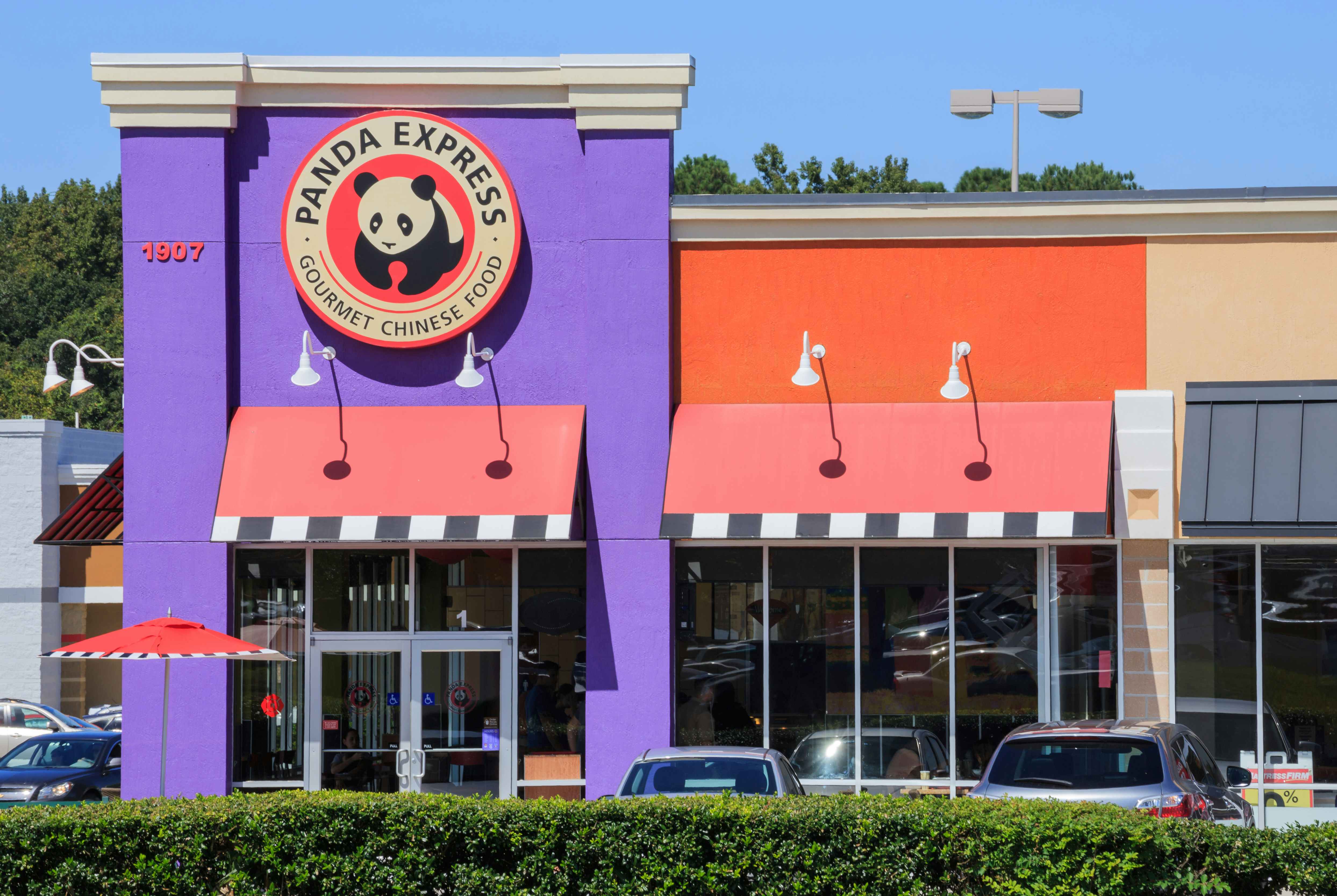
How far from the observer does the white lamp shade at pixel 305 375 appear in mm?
16016

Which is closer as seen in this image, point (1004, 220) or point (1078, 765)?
point (1078, 765)

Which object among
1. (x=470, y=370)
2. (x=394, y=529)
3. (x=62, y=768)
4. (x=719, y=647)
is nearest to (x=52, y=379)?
(x=394, y=529)

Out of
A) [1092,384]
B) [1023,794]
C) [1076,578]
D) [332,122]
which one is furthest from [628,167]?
[1023,794]

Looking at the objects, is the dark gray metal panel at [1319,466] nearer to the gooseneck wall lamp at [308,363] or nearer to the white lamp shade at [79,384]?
the gooseneck wall lamp at [308,363]

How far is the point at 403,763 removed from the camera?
16750 mm

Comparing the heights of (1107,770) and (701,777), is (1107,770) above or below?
above

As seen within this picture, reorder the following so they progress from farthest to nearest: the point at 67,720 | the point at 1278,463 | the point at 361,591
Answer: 1. the point at 67,720
2. the point at 361,591
3. the point at 1278,463

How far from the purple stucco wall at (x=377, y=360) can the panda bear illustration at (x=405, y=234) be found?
2.52 ft

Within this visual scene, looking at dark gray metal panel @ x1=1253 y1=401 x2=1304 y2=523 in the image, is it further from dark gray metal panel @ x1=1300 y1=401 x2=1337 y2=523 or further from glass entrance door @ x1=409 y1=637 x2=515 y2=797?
glass entrance door @ x1=409 y1=637 x2=515 y2=797

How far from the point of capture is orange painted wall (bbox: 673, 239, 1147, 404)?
652 inches

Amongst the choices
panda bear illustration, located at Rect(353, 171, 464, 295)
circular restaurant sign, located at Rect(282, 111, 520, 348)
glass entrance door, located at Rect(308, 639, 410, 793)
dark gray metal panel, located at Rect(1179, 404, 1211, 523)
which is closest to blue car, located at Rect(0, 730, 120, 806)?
glass entrance door, located at Rect(308, 639, 410, 793)

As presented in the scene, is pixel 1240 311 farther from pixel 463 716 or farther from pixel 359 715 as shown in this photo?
pixel 359 715

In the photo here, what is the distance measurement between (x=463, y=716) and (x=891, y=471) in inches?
221

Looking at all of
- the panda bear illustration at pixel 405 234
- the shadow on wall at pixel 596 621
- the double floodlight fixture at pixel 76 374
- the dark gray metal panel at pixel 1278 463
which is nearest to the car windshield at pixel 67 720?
the double floodlight fixture at pixel 76 374
